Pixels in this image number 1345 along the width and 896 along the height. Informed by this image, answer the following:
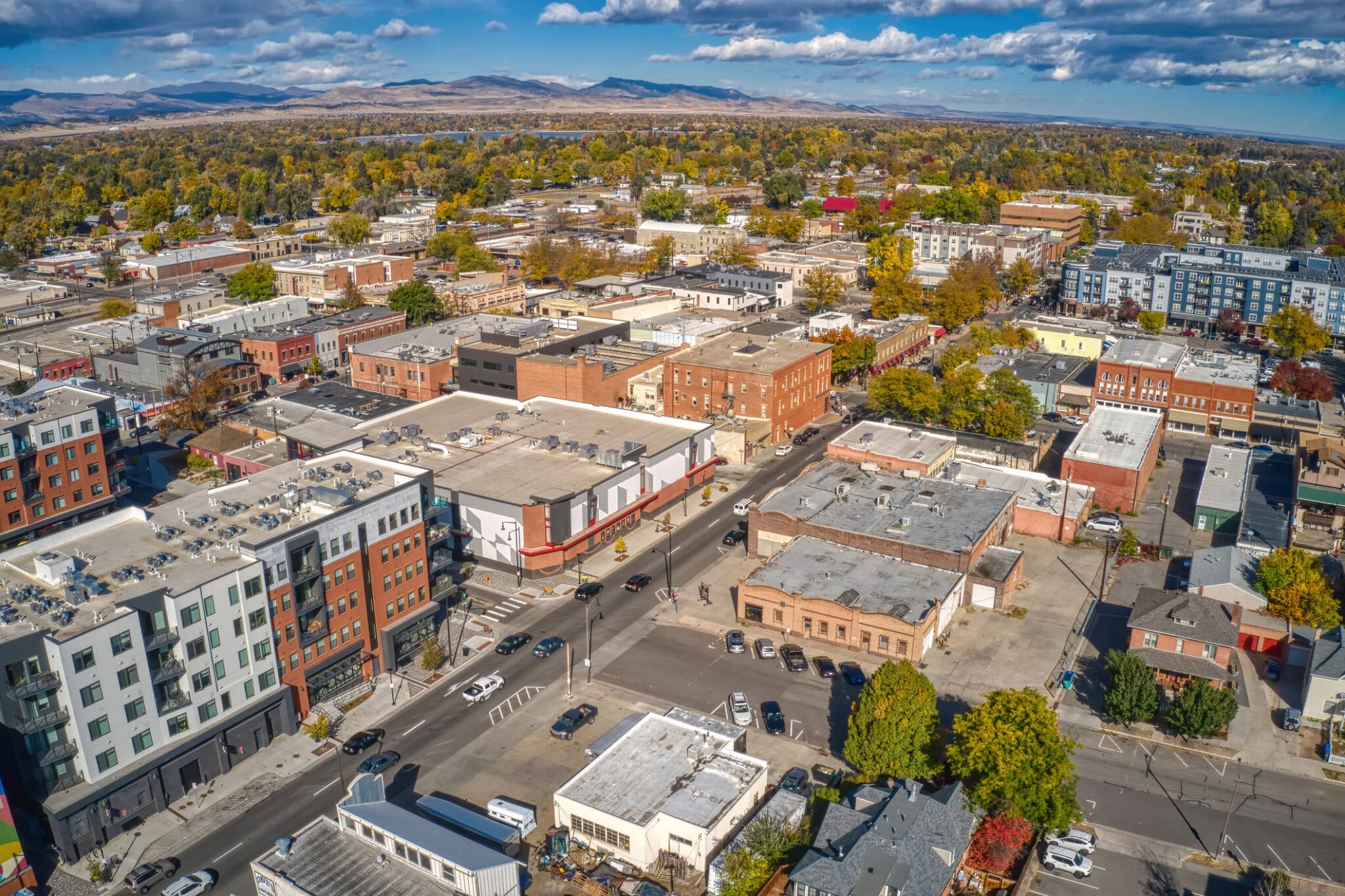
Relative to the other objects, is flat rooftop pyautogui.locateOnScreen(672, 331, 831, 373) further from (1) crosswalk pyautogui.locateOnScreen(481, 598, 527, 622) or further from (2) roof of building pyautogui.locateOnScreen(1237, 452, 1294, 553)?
(2) roof of building pyautogui.locateOnScreen(1237, 452, 1294, 553)

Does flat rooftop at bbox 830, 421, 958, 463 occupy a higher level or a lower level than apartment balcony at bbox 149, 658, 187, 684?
lower

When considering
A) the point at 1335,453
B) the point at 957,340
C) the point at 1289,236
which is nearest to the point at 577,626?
the point at 1335,453

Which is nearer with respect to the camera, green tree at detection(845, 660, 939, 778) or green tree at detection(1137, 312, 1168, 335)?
green tree at detection(845, 660, 939, 778)

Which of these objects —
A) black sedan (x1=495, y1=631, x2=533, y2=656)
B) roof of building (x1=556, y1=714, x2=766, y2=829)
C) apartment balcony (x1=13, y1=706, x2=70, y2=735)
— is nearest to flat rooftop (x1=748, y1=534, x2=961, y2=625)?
black sedan (x1=495, y1=631, x2=533, y2=656)

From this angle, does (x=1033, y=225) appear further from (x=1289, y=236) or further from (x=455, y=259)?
(x=455, y=259)

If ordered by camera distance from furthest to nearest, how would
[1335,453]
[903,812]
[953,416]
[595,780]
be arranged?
[953,416]
[1335,453]
[595,780]
[903,812]

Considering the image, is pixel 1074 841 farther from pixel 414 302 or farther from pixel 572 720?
pixel 414 302
